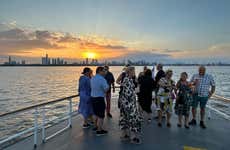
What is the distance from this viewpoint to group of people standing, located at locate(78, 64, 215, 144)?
4.20 m

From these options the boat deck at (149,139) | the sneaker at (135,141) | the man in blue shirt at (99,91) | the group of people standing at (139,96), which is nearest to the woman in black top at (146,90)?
the group of people standing at (139,96)

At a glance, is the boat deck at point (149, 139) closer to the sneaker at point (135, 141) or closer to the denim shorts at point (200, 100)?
the sneaker at point (135, 141)

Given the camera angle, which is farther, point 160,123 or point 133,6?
point 133,6

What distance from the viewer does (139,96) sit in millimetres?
5648

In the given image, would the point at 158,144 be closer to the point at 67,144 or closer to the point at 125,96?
the point at 125,96

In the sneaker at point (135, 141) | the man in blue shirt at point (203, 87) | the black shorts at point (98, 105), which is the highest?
the man in blue shirt at point (203, 87)

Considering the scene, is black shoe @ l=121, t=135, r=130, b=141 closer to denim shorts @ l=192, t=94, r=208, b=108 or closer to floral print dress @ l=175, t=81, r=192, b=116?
floral print dress @ l=175, t=81, r=192, b=116

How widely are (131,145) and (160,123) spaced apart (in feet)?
5.16

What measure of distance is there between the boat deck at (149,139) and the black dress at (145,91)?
20.9 inches

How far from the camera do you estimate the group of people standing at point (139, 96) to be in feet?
13.8

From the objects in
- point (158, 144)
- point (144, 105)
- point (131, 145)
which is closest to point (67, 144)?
point (131, 145)

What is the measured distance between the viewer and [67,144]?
13.0 ft

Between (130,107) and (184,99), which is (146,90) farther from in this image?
(130,107)

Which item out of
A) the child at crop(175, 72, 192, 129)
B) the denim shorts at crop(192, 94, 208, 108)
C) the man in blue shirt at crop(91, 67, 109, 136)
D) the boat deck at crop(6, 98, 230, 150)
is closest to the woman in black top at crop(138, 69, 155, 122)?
the boat deck at crop(6, 98, 230, 150)
